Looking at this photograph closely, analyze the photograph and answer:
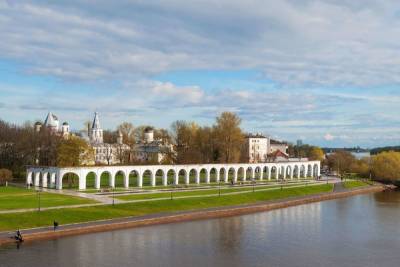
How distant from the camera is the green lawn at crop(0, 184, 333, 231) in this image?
41.2m

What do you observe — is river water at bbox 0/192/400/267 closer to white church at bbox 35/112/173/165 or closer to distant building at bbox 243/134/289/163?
white church at bbox 35/112/173/165

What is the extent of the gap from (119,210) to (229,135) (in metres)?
51.2

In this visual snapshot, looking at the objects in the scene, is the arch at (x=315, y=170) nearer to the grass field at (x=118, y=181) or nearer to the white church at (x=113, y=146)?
the grass field at (x=118, y=181)

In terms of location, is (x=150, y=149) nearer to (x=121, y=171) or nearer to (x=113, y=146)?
(x=113, y=146)

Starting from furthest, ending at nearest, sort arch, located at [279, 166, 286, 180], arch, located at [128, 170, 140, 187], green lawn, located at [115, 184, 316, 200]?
arch, located at [279, 166, 286, 180] → arch, located at [128, 170, 140, 187] → green lawn, located at [115, 184, 316, 200]

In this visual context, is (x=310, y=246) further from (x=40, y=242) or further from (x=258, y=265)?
(x=40, y=242)

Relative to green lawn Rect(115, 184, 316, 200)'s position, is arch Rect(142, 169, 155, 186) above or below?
above

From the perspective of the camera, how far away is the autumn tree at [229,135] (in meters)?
97.2

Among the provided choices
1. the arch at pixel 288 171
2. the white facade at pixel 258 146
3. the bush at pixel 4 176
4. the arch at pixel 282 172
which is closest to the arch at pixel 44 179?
the bush at pixel 4 176

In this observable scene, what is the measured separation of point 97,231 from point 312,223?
64.8 feet

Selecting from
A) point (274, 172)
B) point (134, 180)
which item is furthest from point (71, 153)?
point (274, 172)

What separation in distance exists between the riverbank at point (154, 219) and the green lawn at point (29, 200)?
7.93 metres

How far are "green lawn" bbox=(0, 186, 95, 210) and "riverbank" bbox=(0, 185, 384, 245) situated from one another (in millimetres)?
7927

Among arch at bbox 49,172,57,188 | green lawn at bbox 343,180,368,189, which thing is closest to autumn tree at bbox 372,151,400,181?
green lawn at bbox 343,180,368,189
